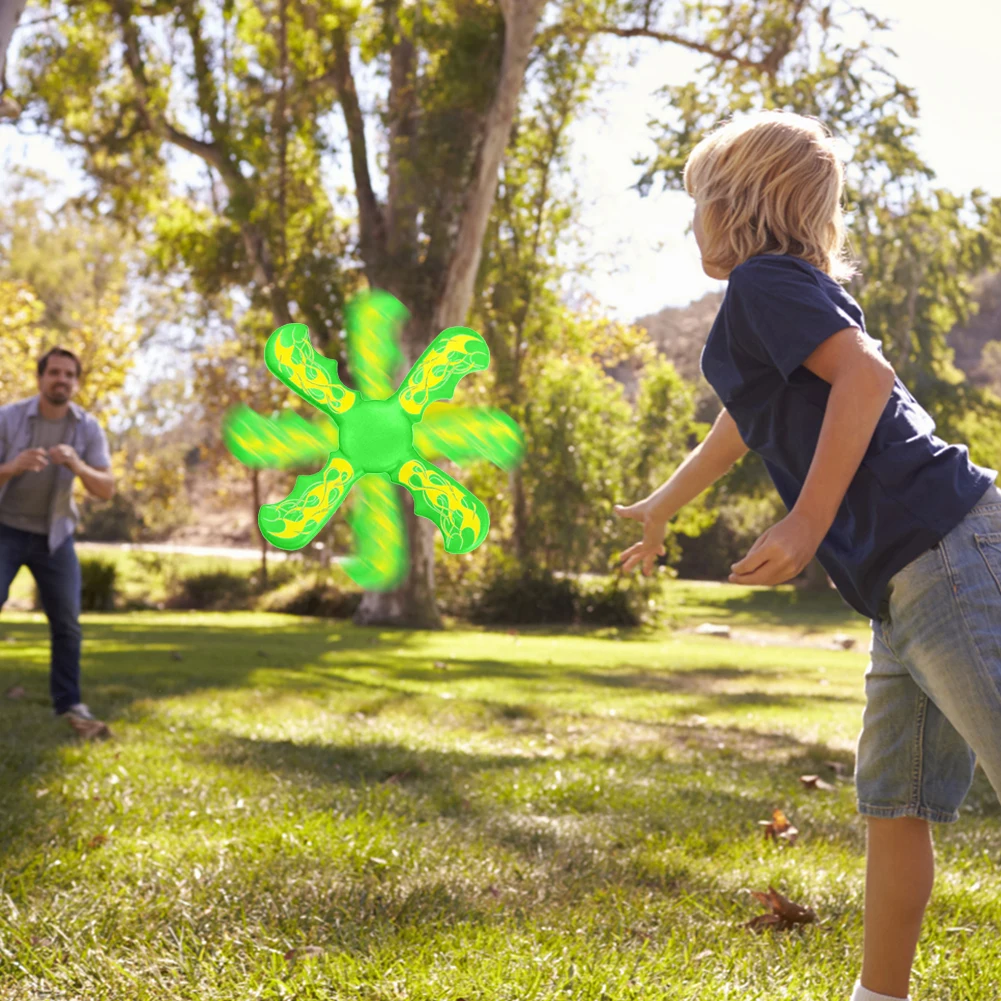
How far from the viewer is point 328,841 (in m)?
3.26

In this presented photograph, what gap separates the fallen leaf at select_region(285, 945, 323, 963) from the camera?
241 cm

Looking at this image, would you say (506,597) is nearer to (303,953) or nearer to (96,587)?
(96,587)

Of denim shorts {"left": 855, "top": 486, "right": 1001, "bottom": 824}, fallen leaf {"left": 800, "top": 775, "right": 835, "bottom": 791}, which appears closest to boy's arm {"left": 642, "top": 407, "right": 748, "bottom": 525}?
denim shorts {"left": 855, "top": 486, "right": 1001, "bottom": 824}

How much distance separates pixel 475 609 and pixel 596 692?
988cm

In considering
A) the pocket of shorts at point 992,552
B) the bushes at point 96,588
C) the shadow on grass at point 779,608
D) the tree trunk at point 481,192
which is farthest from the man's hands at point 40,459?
the shadow on grass at point 779,608

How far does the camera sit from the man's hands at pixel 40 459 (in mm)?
4766

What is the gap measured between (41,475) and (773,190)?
4283 mm

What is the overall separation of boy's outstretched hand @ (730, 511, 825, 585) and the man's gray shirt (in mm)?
4144

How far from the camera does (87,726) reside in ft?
16.4

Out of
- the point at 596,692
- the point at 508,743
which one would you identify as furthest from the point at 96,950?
the point at 596,692

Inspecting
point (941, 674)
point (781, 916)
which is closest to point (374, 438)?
point (941, 674)

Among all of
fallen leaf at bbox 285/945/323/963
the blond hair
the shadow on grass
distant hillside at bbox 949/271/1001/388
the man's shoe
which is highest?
distant hillside at bbox 949/271/1001/388

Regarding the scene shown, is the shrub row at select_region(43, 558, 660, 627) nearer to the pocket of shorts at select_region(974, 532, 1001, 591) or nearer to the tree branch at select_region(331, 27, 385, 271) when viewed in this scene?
the tree branch at select_region(331, 27, 385, 271)

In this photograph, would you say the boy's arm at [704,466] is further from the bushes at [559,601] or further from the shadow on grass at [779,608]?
the shadow on grass at [779,608]
